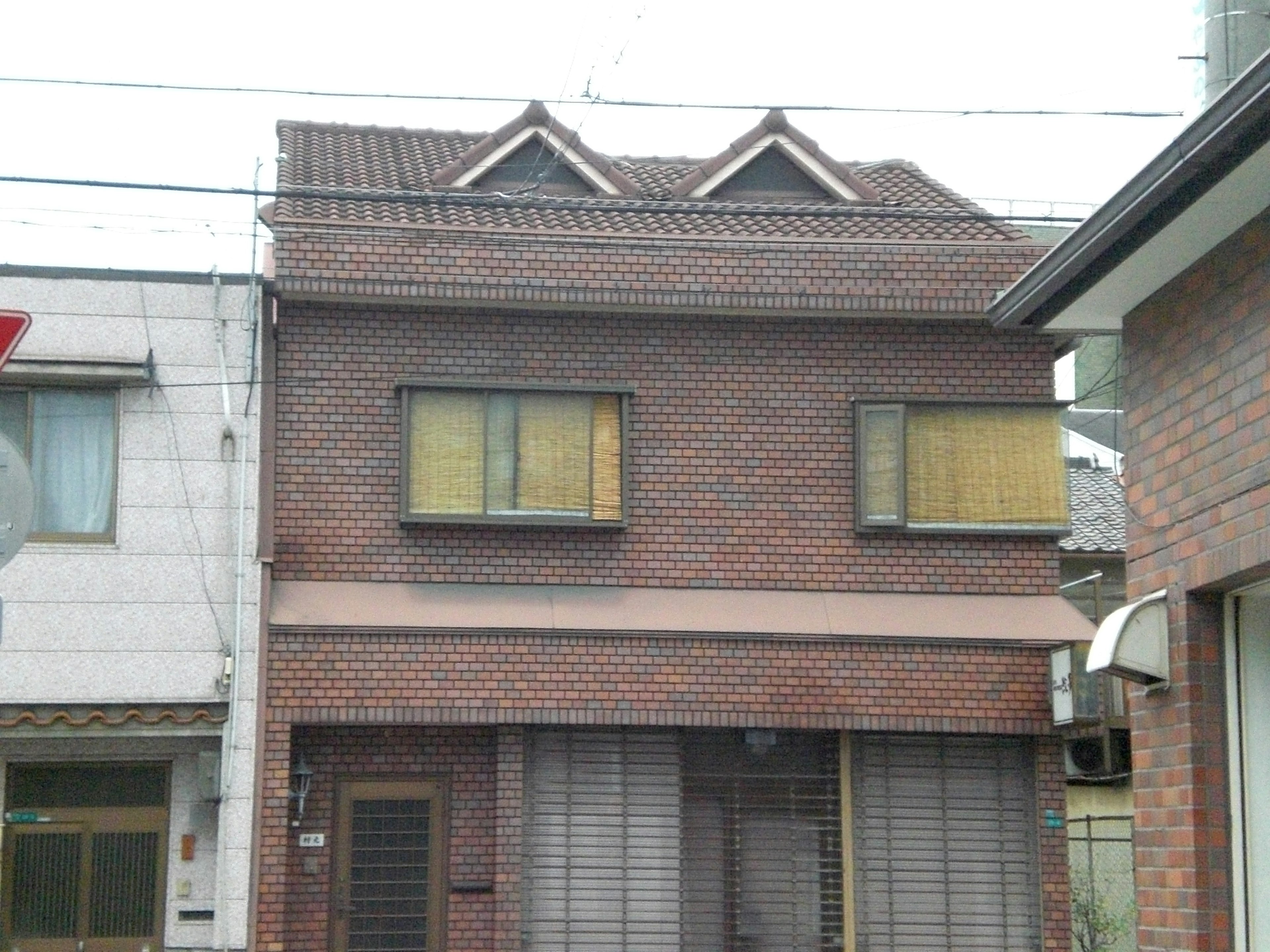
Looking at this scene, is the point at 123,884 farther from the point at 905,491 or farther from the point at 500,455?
the point at 905,491

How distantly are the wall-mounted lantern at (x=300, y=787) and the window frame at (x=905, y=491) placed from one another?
554 cm

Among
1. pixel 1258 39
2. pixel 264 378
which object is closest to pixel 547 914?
pixel 264 378

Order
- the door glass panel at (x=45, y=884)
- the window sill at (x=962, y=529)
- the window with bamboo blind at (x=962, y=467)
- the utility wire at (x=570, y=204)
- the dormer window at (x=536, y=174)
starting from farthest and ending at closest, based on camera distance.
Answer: the dormer window at (x=536, y=174), the window with bamboo blind at (x=962, y=467), the window sill at (x=962, y=529), the door glass panel at (x=45, y=884), the utility wire at (x=570, y=204)

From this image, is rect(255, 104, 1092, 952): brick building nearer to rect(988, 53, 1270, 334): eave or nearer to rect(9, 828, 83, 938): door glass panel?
rect(9, 828, 83, 938): door glass panel

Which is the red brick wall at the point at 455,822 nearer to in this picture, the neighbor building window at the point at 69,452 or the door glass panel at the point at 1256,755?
the neighbor building window at the point at 69,452

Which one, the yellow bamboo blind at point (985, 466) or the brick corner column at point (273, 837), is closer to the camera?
the brick corner column at point (273, 837)

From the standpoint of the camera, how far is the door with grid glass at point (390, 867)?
53.9 ft

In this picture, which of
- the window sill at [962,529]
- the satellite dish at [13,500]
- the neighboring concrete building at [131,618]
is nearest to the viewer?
the satellite dish at [13,500]

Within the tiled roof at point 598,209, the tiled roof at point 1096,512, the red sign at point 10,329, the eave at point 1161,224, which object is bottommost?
the red sign at point 10,329

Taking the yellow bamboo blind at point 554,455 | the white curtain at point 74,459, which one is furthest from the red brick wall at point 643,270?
the white curtain at point 74,459

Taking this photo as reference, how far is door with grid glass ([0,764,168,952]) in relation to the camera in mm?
16109

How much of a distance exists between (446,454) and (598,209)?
2.90 metres

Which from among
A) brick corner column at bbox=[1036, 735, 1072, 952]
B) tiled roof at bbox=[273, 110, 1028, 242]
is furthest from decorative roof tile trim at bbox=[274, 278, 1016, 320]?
brick corner column at bbox=[1036, 735, 1072, 952]

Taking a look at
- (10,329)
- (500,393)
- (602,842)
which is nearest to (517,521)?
(500,393)
